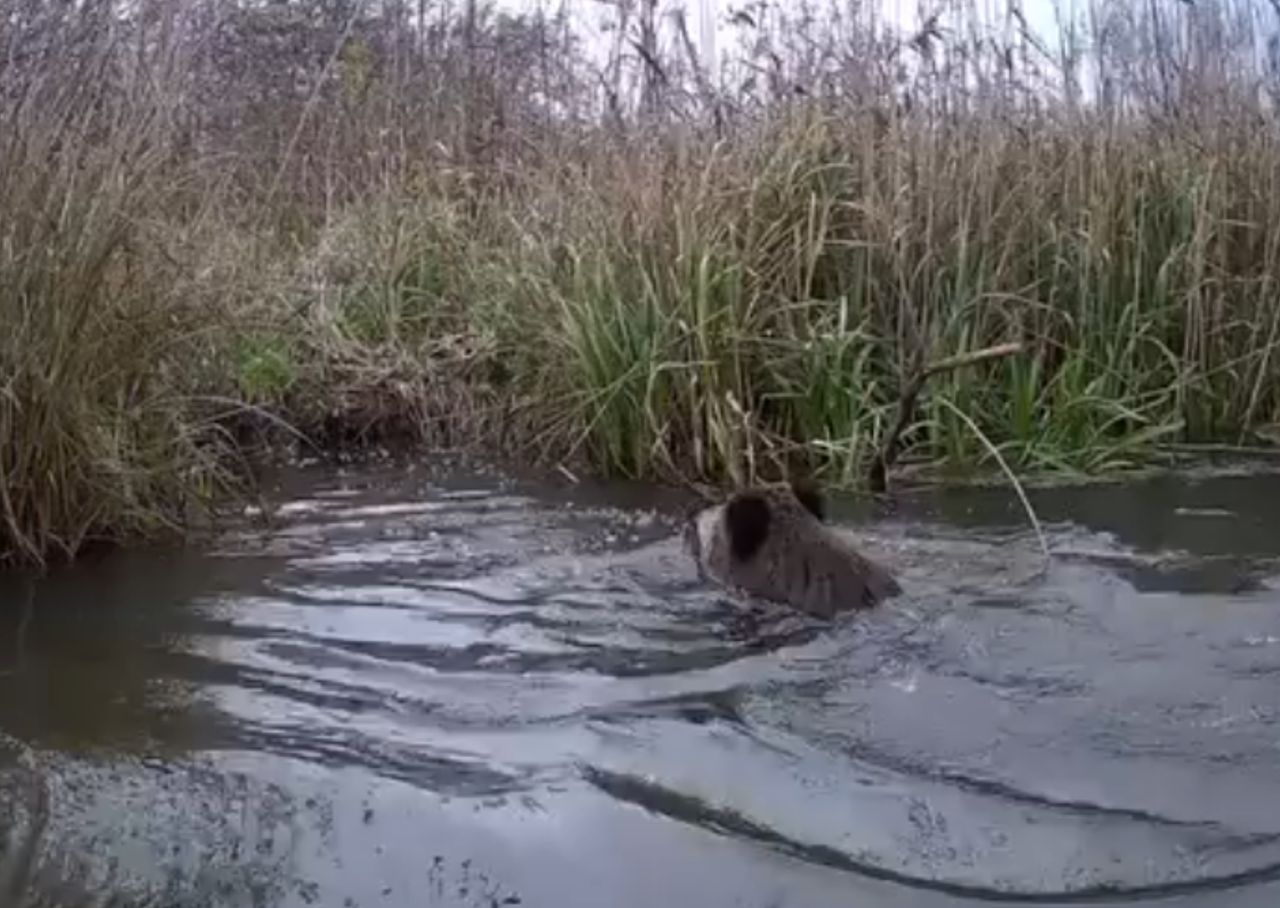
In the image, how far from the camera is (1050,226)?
7.00 m

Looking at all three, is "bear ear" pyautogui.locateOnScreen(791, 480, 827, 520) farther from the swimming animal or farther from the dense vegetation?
the dense vegetation

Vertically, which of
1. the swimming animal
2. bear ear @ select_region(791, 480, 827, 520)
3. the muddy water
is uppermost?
A: bear ear @ select_region(791, 480, 827, 520)

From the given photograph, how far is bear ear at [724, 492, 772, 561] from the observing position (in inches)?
178

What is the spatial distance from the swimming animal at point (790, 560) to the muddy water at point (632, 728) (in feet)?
0.27

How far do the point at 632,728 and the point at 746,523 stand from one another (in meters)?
1.13

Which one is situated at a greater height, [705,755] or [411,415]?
[411,415]

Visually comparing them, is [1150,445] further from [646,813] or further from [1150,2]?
[646,813]

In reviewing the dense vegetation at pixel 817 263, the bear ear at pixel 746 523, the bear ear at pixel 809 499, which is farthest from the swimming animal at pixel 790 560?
the dense vegetation at pixel 817 263

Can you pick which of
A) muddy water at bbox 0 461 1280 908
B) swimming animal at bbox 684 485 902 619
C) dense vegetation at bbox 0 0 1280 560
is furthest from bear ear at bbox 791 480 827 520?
dense vegetation at bbox 0 0 1280 560

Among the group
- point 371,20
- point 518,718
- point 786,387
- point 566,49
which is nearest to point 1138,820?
point 518,718

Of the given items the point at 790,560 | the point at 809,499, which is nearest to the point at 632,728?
the point at 790,560

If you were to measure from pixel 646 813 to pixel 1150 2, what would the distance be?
5.28m

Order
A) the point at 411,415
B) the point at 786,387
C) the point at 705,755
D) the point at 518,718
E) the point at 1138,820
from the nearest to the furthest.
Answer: the point at 1138,820, the point at 705,755, the point at 518,718, the point at 786,387, the point at 411,415

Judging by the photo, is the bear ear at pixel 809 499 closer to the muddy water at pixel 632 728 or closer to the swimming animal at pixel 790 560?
the swimming animal at pixel 790 560
